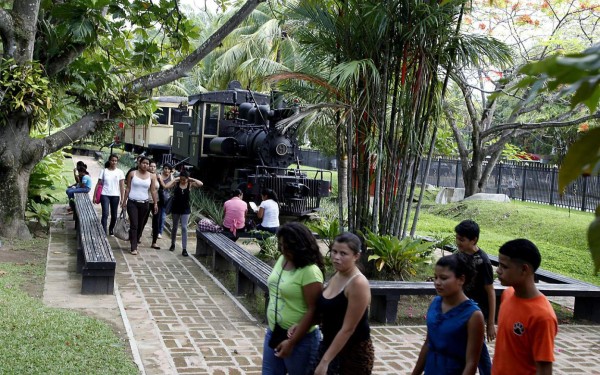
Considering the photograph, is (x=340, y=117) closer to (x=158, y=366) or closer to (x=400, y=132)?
(x=400, y=132)

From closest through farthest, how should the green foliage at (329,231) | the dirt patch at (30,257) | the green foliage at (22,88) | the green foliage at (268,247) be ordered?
the dirt patch at (30,257), the green foliage at (329,231), the green foliage at (22,88), the green foliage at (268,247)

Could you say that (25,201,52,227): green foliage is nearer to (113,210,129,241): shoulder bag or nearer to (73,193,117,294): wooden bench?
(113,210,129,241): shoulder bag

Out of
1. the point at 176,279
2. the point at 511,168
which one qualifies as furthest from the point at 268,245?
the point at 511,168

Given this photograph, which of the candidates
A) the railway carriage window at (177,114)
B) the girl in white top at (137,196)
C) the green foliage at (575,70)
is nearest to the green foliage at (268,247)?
the girl in white top at (137,196)

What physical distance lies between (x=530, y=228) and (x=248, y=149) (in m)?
6.82

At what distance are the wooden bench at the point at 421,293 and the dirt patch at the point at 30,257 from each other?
12.4 ft

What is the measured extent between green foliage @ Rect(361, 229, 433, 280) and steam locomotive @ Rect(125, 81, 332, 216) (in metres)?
5.28

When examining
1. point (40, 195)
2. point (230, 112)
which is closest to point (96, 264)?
point (40, 195)

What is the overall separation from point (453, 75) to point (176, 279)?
15.3 ft

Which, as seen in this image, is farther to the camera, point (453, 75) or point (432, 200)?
point (432, 200)

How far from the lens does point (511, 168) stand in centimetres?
2405

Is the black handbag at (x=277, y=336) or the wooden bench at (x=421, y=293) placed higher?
the black handbag at (x=277, y=336)

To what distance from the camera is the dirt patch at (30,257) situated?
333 inches

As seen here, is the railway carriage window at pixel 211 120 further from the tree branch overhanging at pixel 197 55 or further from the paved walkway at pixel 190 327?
the paved walkway at pixel 190 327
